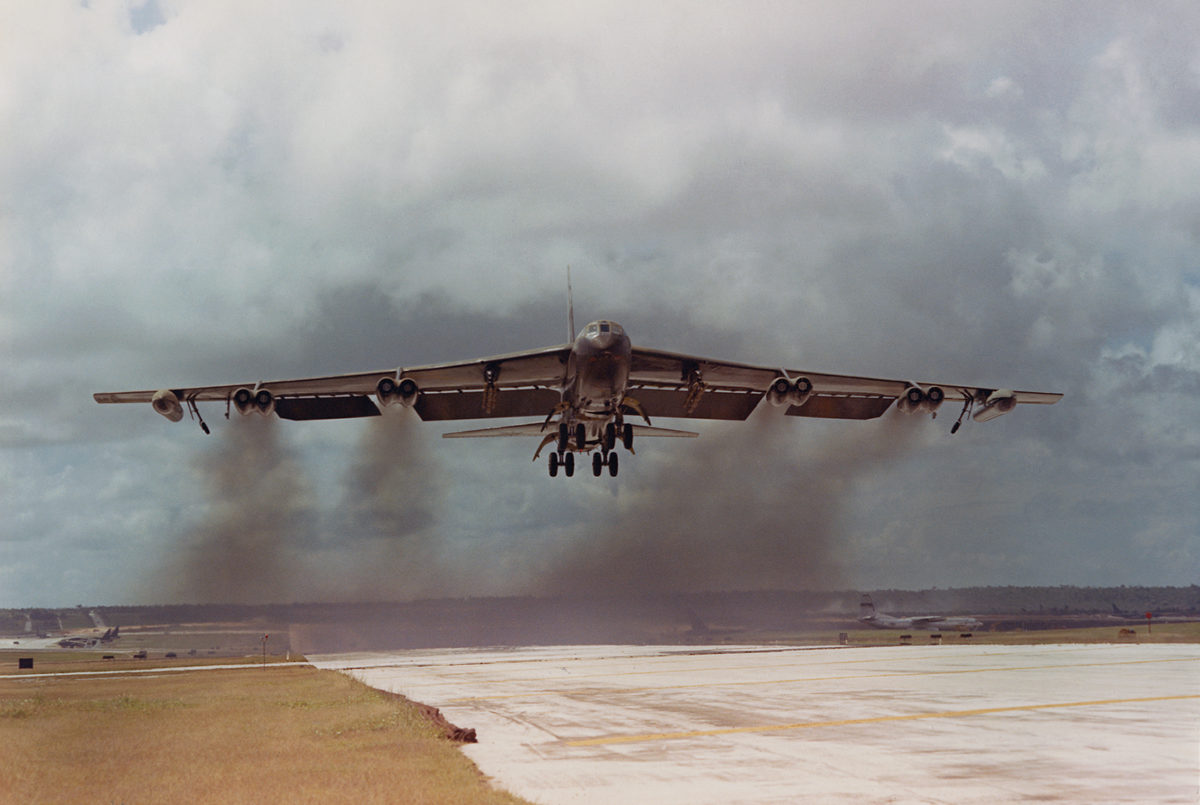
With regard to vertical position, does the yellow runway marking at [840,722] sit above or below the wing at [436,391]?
below

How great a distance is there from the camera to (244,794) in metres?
13.7

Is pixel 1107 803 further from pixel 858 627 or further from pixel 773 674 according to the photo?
pixel 858 627

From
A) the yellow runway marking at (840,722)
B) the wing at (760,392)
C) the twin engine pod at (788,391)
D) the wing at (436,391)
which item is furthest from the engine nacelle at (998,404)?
the wing at (436,391)

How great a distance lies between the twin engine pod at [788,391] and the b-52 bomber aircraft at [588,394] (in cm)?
3

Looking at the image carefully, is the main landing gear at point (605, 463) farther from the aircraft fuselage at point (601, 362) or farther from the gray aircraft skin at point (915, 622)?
the gray aircraft skin at point (915, 622)

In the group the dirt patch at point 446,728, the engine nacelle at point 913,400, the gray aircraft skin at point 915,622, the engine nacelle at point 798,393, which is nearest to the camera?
the dirt patch at point 446,728

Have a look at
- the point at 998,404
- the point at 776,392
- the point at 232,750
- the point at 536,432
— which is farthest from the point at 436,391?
the point at 998,404

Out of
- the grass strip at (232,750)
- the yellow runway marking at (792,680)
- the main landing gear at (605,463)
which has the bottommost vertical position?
the grass strip at (232,750)

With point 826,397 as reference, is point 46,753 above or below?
below

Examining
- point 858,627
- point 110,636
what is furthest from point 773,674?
point 110,636

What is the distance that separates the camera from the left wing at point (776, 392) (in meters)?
28.7

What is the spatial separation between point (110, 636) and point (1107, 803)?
130 m

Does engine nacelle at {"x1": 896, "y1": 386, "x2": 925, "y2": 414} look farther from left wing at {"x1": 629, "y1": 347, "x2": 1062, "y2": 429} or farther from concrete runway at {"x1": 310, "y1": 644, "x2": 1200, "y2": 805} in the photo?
concrete runway at {"x1": 310, "y1": 644, "x2": 1200, "y2": 805}

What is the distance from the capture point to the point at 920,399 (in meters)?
30.6
